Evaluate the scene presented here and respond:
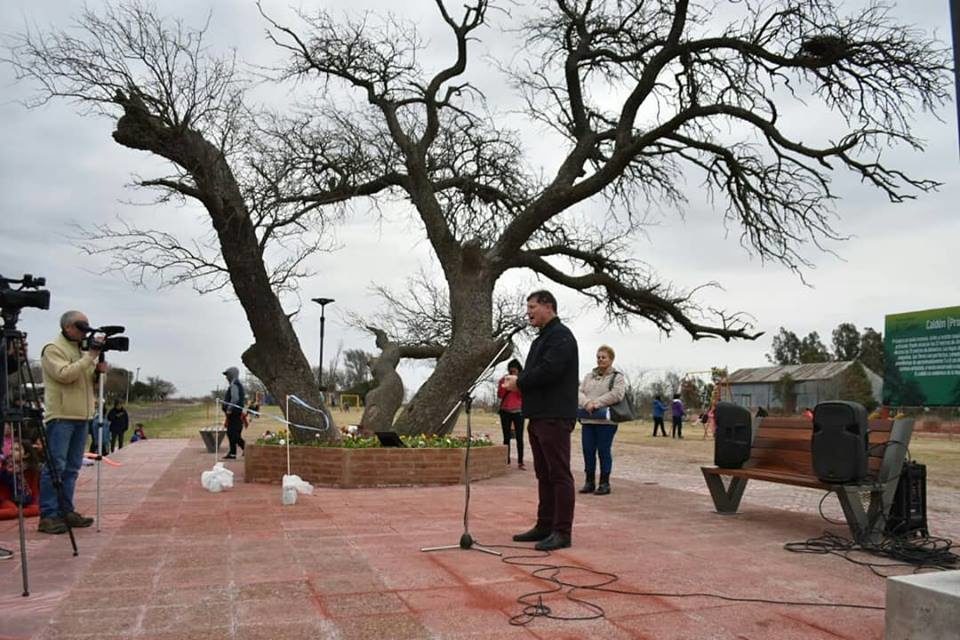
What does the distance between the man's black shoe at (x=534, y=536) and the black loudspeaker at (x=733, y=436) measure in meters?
2.29

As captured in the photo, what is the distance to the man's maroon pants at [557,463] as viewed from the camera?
5.79 meters

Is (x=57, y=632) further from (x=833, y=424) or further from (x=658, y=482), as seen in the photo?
(x=658, y=482)

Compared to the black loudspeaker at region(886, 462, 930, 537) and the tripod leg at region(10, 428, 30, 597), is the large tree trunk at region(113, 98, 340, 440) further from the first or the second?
the black loudspeaker at region(886, 462, 930, 537)

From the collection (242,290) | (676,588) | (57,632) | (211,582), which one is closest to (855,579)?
(676,588)

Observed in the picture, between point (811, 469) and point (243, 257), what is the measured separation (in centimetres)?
749

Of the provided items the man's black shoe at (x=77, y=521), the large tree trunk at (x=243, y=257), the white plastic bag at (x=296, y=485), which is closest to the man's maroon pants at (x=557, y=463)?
the white plastic bag at (x=296, y=485)

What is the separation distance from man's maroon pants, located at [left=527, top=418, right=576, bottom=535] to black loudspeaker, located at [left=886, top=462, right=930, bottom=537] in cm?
256

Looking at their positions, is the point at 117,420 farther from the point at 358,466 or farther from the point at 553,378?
the point at 553,378

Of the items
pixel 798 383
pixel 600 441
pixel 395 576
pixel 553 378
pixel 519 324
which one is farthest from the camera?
pixel 798 383

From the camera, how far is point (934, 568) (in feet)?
17.1

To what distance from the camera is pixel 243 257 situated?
10.9 metres

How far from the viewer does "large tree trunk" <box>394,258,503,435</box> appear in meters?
12.1

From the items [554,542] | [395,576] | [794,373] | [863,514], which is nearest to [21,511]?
[395,576]

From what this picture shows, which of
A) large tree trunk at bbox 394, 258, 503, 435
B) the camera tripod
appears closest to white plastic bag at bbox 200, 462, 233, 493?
large tree trunk at bbox 394, 258, 503, 435
